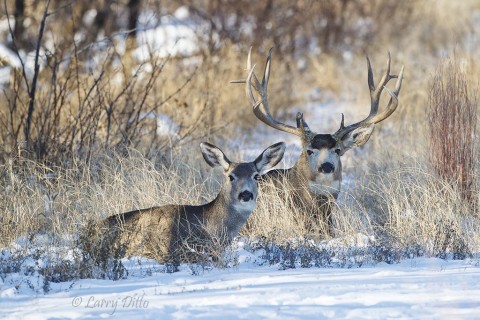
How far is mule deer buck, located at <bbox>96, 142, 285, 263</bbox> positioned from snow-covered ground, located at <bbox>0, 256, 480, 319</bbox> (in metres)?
0.82

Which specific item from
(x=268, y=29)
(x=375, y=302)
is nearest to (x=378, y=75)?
(x=268, y=29)

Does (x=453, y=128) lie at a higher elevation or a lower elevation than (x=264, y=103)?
lower

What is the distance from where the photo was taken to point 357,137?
8805 mm

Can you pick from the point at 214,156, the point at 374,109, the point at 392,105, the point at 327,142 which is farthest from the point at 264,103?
the point at 214,156

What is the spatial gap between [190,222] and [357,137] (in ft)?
7.34

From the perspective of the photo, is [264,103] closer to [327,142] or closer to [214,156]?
[327,142]

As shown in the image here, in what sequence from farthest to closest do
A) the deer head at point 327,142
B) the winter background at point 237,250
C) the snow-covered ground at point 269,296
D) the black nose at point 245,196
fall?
the deer head at point 327,142 < the black nose at point 245,196 < the winter background at point 237,250 < the snow-covered ground at point 269,296

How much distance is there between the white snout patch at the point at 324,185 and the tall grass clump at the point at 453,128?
1.04 m

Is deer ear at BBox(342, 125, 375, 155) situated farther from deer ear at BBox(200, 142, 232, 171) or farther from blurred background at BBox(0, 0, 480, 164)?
blurred background at BBox(0, 0, 480, 164)

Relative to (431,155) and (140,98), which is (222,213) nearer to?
(431,155)

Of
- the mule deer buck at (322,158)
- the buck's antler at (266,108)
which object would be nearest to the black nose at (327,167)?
the mule deer buck at (322,158)

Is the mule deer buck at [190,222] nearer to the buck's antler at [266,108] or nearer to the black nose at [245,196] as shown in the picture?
the black nose at [245,196]

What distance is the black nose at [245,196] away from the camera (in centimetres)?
712

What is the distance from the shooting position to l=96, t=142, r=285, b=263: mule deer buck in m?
7.07
